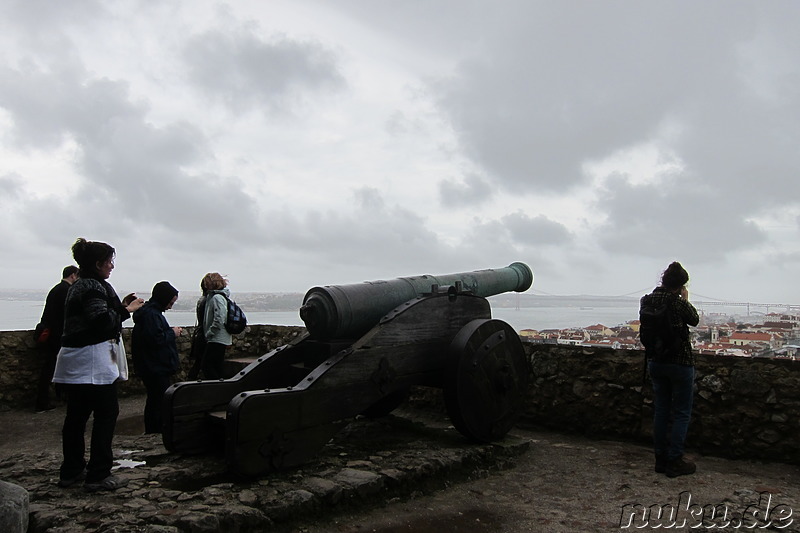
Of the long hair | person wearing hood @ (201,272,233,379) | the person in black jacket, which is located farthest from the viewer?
the person in black jacket

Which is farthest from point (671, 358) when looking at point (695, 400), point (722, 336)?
point (722, 336)

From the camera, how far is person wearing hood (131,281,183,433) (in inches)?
217

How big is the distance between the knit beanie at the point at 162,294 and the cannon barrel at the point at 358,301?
1.56m

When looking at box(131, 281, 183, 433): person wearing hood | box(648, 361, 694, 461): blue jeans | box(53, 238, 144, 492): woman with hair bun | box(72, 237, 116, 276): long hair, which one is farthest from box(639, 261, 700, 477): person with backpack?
box(131, 281, 183, 433): person wearing hood

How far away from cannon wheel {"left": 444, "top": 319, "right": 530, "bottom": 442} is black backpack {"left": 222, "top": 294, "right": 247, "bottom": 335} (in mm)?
2478

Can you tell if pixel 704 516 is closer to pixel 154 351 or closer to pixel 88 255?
pixel 88 255

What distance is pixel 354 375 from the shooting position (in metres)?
4.60

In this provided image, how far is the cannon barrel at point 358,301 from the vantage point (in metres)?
4.77

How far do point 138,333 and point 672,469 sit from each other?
4.54 meters

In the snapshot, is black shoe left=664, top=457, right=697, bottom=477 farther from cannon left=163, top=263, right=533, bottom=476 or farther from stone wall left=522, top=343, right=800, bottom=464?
cannon left=163, top=263, right=533, bottom=476

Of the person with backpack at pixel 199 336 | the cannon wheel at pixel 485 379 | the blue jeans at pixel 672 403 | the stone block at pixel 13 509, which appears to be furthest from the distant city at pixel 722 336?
the stone block at pixel 13 509

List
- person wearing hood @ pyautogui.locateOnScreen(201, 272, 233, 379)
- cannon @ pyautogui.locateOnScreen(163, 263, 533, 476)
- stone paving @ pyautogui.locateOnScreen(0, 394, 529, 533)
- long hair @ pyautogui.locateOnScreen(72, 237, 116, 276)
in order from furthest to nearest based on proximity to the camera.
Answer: person wearing hood @ pyautogui.locateOnScreen(201, 272, 233, 379) < cannon @ pyautogui.locateOnScreen(163, 263, 533, 476) < long hair @ pyautogui.locateOnScreen(72, 237, 116, 276) < stone paving @ pyautogui.locateOnScreen(0, 394, 529, 533)

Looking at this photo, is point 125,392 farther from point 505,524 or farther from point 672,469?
point 672,469

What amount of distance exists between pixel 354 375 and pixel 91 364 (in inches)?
69.3
